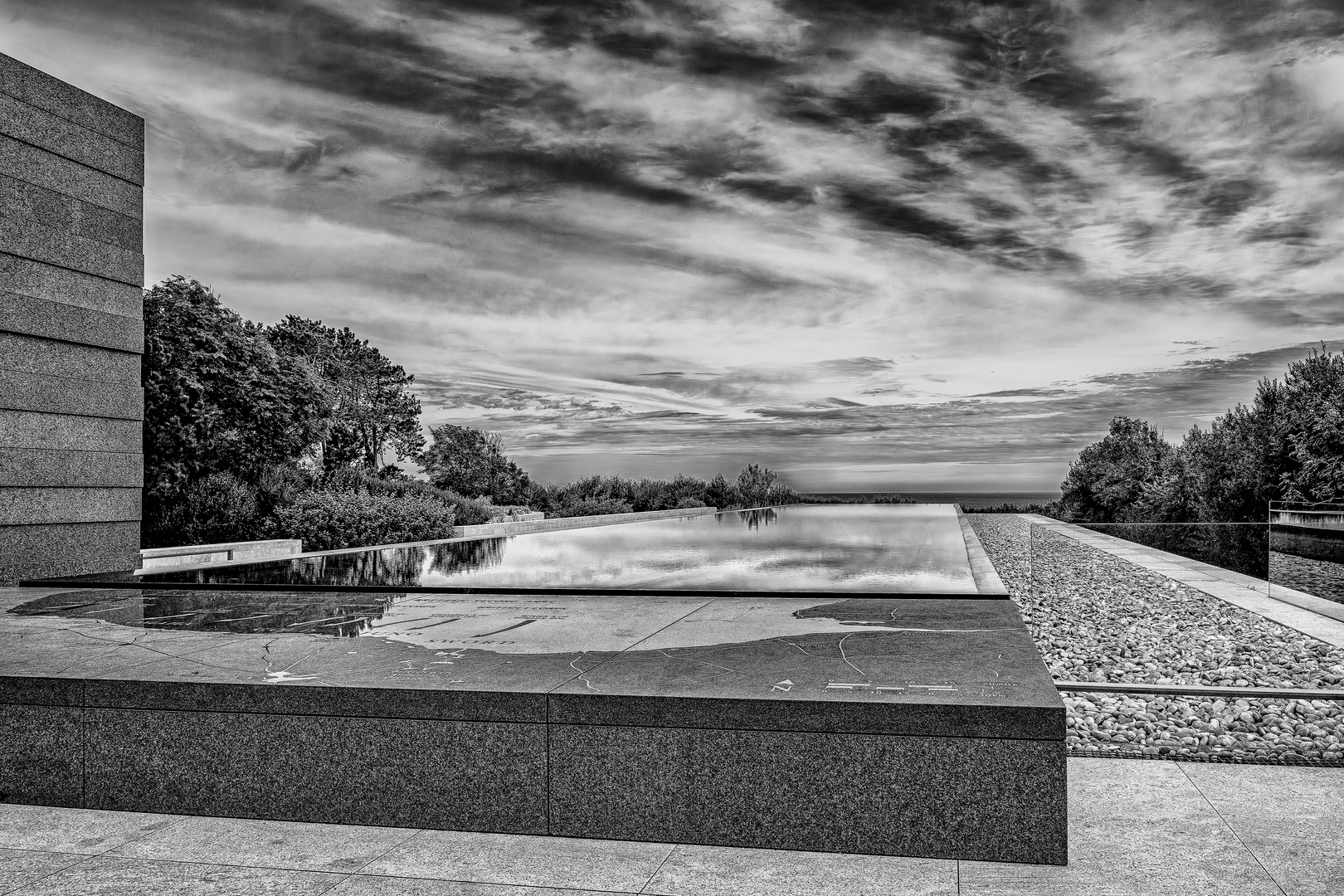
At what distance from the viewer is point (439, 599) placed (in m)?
6.30

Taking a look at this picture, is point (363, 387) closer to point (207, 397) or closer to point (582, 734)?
point (207, 397)

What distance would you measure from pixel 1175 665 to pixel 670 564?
483 centimetres

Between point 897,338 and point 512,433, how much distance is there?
15461 millimetres

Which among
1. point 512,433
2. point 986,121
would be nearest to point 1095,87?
point 986,121

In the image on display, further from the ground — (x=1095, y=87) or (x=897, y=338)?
(x=1095, y=87)

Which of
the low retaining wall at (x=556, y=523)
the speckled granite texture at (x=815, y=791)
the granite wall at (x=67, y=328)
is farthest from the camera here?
the low retaining wall at (x=556, y=523)

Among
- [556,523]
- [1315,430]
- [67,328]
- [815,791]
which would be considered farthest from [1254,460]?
[67,328]

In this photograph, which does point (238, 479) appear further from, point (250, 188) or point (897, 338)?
point (897, 338)

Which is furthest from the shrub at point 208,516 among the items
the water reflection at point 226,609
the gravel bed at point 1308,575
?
the gravel bed at point 1308,575

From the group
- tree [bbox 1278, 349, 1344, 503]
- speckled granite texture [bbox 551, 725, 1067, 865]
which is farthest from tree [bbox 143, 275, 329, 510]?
tree [bbox 1278, 349, 1344, 503]

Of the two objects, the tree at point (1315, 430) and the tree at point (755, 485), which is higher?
the tree at point (1315, 430)

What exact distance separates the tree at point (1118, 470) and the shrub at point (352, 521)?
117 ft

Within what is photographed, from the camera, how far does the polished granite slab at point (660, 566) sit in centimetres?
656

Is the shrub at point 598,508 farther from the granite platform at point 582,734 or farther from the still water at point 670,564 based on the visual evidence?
the granite platform at point 582,734
